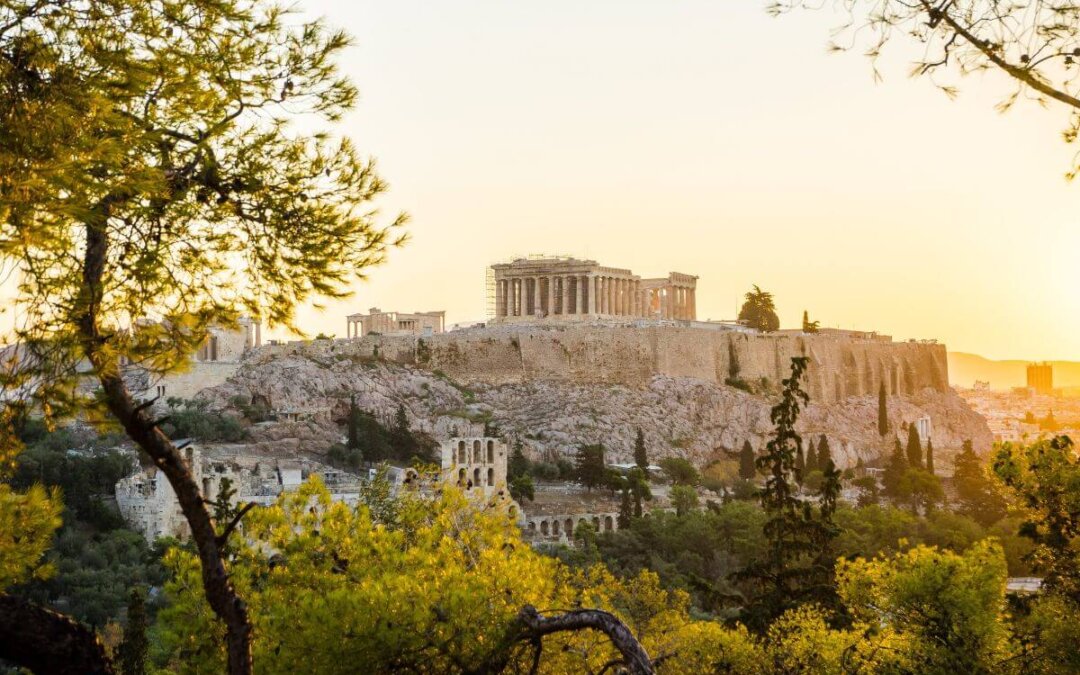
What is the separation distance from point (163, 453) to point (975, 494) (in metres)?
37.7

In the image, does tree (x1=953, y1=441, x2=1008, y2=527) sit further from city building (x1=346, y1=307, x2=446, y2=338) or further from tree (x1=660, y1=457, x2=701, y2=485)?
city building (x1=346, y1=307, x2=446, y2=338)

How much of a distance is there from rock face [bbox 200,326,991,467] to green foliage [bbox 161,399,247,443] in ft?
3.00

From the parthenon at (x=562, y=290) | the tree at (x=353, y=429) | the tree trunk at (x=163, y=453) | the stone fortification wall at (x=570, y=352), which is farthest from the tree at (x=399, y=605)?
the parthenon at (x=562, y=290)

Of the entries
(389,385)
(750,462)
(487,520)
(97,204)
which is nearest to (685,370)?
(750,462)

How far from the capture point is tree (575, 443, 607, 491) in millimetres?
40094

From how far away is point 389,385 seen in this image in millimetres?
46719

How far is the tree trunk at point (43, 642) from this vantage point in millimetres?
5215

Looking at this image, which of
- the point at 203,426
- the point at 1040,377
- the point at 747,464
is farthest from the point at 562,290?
the point at 1040,377

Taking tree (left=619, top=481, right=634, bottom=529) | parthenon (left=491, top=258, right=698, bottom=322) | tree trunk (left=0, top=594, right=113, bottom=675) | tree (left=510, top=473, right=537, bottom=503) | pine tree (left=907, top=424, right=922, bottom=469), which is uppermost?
parthenon (left=491, top=258, right=698, bottom=322)

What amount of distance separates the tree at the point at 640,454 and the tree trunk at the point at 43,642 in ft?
123

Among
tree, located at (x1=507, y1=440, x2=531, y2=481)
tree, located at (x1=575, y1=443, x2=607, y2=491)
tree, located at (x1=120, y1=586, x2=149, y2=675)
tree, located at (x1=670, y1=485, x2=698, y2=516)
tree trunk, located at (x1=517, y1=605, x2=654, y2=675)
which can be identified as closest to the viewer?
tree trunk, located at (x1=517, y1=605, x2=654, y2=675)

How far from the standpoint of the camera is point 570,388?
4956 centimetres

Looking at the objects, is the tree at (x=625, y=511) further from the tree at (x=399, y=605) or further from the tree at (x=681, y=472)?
the tree at (x=399, y=605)

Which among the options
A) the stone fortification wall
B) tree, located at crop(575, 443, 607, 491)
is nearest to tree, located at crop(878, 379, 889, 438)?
the stone fortification wall
